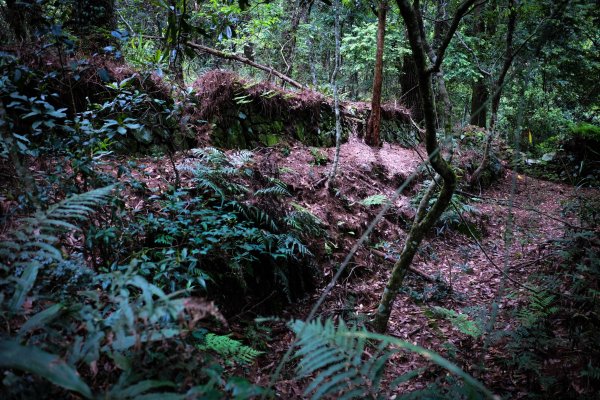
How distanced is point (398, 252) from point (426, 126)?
3.18 m

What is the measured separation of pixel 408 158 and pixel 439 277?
4144 millimetres

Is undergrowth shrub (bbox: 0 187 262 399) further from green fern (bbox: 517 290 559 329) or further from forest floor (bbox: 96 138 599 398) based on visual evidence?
green fern (bbox: 517 290 559 329)

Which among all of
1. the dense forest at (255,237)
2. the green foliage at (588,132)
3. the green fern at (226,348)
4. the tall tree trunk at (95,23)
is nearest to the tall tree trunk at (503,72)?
the dense forest at (255,237)

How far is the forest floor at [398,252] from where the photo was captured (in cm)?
313

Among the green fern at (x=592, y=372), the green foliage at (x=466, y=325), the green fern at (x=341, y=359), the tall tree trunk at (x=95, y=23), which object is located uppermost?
the tall tree trunk at (x=95, y=23)

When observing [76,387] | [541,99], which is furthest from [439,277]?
[541,99]

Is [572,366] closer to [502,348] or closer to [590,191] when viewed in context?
[502,348]

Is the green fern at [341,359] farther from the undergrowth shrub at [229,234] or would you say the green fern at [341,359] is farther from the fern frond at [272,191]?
the fern frond at [272,191]

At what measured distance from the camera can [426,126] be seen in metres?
2.74

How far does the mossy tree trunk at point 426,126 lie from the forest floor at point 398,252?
0.58 meters

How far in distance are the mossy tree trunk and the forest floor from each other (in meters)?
0.58

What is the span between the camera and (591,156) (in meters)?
9.76

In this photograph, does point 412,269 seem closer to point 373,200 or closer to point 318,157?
point 373,200

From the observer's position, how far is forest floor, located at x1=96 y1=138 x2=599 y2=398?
3.13 m
